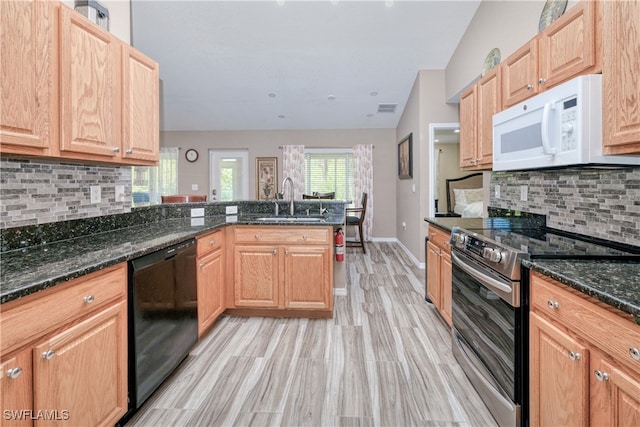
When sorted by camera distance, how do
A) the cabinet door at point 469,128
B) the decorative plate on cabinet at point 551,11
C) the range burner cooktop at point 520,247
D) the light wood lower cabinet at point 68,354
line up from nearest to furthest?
the light wood lower cabinet at point 68,354, the range burner cooktop at point 520,247, the decorative plate on cabinet at point 551,11, the cabinet door at point 469,128

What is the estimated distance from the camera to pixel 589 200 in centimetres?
190

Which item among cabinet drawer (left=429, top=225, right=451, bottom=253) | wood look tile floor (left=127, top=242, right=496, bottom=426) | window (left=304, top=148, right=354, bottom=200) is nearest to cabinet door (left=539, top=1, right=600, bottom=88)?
cabinet drawer (left=429, top=225, right=451, bottom=253)

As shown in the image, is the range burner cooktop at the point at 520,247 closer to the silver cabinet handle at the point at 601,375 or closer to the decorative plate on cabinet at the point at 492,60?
the silver cabinet handle at the point at 601,375

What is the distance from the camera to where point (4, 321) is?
0.97 meters

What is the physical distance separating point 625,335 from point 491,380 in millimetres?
890

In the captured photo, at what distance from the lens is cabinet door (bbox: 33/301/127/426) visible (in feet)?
3.67

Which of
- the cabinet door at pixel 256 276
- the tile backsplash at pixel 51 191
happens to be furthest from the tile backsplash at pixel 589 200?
the tile backsplash at pixel 51 191

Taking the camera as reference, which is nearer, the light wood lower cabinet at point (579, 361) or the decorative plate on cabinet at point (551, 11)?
the light wood lower cabinet at point (579, 361)

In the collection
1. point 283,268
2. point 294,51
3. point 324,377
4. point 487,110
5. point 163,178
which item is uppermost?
point 294,51

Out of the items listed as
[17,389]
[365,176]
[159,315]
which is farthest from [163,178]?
[17,389]

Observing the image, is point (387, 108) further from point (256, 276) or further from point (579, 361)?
point (579, 361)

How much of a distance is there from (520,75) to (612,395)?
1829 millimetres

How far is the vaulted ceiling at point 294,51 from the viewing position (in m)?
3.69

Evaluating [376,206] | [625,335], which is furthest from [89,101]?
[376,206]
